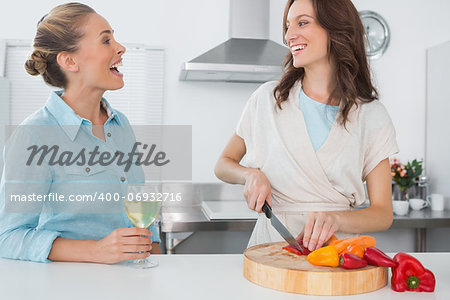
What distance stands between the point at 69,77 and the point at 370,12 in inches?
108

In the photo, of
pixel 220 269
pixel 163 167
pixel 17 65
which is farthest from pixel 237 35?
pixel 220 269

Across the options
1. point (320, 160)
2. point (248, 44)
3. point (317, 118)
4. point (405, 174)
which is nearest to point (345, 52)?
point (317, 118)

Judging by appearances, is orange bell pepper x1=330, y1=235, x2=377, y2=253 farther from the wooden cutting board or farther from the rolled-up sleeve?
the rolled-up sleeve

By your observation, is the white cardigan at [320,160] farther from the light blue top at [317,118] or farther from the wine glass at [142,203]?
the wine glass at [142,203]

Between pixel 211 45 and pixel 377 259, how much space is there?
2685mm

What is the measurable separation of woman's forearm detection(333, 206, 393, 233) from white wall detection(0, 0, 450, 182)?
6.99 feet

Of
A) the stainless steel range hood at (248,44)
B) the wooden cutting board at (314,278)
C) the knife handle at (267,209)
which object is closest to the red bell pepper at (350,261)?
the wooden cutting board at (314,278)

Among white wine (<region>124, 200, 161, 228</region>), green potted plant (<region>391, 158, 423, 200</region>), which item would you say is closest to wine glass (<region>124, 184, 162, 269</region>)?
white wine (<region>124, 200, 161, 228</region>)

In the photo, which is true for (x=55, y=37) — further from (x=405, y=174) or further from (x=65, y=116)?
(x=405, y=174)

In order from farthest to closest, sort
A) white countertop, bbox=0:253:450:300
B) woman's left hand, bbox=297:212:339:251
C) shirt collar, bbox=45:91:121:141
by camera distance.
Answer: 1. shirt collar, bbox=45:91:121:141
2. woman's left hand, bbox=297:212:339:251
3. white countertop, bbox=0:253:450:300

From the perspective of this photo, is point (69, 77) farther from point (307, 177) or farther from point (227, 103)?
point (227, 103)

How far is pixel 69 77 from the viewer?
1554 millimetres

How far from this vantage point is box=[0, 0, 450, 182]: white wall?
3.42 metres

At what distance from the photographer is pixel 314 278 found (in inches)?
38.7
